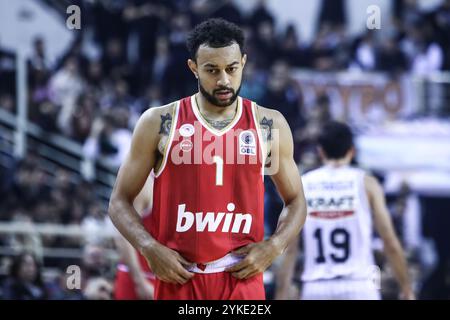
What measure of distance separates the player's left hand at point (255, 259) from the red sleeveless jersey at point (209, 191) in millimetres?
119

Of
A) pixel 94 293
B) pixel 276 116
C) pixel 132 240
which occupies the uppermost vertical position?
pixel 276 116

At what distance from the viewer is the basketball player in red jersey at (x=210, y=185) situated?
20.3 ft

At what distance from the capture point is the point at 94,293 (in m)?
9.12

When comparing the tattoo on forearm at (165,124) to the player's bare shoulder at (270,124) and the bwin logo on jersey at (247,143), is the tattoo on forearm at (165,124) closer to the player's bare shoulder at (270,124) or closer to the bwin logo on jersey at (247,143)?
the bwin logo on jersey at (247,143)

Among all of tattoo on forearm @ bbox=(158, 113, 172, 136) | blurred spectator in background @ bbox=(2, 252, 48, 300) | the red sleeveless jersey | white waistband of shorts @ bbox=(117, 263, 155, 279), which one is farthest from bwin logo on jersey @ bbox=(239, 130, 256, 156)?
blurred spectator in background @ bbox=(2, 252, 48, 300)

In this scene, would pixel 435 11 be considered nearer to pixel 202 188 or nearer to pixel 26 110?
pixel 26 110

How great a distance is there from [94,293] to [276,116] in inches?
134

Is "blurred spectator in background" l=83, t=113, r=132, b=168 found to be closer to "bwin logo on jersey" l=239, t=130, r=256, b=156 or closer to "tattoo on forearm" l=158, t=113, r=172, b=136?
"tattoo on forearm" l=158, t=113, r=172, b=136

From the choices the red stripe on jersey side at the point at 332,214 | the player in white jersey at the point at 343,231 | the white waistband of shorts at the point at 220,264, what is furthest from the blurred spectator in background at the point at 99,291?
the white waistband of shorts at the point at 220,264

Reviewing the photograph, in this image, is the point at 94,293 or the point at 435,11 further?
the point at 435,11

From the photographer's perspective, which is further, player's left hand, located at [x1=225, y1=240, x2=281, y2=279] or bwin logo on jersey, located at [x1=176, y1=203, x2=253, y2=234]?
bwin logo on jersey, located at [x1=176, y1=203, x2=253, y2=234]

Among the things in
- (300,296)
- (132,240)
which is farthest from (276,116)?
(300,296)

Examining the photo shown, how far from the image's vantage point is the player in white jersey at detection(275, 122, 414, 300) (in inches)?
324

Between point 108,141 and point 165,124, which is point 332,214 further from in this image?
point 108,141
